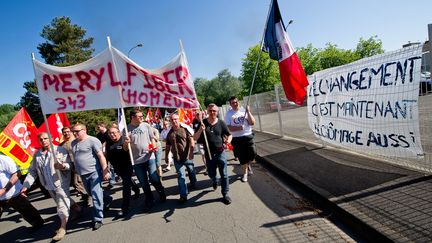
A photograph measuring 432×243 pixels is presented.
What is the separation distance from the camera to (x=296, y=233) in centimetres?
374

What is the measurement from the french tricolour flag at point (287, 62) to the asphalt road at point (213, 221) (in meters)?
1.92

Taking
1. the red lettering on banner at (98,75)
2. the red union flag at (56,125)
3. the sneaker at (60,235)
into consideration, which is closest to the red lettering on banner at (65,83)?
the red lettering on banner at (98,75)

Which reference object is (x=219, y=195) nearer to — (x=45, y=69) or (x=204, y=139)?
(x=204, y=139)

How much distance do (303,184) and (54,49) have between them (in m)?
43.1

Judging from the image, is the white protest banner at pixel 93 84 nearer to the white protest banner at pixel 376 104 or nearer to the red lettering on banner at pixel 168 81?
the red lettering on banner at pixel 168 81

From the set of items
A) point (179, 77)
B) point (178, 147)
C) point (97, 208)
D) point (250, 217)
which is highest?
point (179, 77)

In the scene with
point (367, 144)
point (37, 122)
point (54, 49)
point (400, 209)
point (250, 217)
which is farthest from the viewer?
point (37, 122)

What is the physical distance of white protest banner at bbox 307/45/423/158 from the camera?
14.3 ft

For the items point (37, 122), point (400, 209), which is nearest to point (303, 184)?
point (400, 209)

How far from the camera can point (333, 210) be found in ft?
13.7

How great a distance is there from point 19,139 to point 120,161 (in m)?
4.34

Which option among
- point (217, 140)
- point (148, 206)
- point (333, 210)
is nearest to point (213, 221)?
point (217, 140)

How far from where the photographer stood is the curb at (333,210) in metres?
3.33

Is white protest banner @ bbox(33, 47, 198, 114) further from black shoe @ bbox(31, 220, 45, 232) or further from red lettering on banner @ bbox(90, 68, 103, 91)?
black shoe @ bbox(31, 220, 45, 232)
